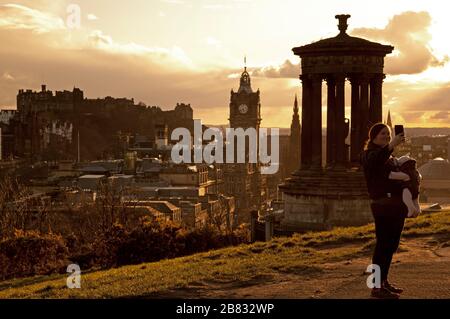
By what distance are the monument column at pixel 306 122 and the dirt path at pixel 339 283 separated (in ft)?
39.6

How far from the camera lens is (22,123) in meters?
141

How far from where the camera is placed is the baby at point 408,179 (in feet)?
34.0

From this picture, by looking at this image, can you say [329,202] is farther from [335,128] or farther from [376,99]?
[376,99]

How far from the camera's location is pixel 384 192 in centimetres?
1042

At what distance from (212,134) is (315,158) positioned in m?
→ 168

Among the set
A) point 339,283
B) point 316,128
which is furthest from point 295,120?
point 339,283

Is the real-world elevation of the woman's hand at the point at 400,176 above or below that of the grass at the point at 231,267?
above

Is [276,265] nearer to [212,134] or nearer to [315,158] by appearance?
[315,158]

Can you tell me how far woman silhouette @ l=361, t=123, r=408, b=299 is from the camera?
1040cm

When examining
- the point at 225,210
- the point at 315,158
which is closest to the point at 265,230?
the point at 315,158

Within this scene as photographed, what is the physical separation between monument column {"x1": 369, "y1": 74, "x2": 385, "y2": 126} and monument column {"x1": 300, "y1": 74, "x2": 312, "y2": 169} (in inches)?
77.4

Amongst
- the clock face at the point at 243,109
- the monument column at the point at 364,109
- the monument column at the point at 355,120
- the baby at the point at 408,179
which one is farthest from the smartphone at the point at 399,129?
the clock face at the point at 243,109

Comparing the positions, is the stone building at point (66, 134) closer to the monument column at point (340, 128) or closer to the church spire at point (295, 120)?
the church spire at point (295, 120)

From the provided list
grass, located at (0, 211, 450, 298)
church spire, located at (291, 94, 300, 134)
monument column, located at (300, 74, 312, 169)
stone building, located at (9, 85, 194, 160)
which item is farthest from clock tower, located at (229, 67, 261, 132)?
grass, located at (0, 211, 450, 298)
